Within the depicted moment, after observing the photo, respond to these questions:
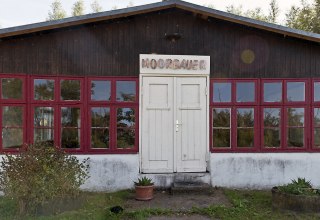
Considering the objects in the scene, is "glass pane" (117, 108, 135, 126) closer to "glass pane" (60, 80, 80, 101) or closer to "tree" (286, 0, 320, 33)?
"glass pane" (60, 80, 80, 101)

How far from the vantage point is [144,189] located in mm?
7328

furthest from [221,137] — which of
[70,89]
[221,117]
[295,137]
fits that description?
[70,89]

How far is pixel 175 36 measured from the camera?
8227 mm

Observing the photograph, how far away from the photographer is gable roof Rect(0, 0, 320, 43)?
748 centimetres

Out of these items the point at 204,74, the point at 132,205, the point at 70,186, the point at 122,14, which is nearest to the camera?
the point at 70,186

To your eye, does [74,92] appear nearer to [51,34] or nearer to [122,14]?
[51,34]

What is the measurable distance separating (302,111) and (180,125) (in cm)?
307

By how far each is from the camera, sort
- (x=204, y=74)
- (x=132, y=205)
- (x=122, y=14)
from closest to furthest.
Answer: (x=132, y=205) < (x=122, y=14) < (x=204, y=74)

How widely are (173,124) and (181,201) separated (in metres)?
1.94

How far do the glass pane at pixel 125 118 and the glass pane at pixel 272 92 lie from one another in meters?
3.31

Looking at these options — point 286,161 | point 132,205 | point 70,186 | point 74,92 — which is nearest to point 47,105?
point 74,92

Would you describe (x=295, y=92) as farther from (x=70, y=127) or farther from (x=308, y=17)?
(x=308, y=17)

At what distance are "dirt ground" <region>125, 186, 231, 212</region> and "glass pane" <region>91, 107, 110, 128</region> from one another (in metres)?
1.89

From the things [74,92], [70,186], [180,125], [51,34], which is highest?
[51,34]
